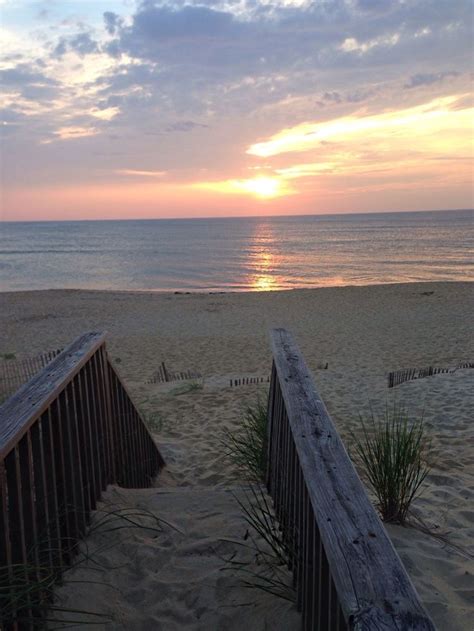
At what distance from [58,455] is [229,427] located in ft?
13.2

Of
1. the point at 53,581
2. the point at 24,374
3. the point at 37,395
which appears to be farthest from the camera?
the point at 24,374

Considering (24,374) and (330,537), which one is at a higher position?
(330,537)

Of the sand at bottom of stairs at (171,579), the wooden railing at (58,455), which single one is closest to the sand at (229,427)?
the sand at bottom of stairs at (171,579)

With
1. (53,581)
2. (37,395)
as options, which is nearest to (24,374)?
(37,395)

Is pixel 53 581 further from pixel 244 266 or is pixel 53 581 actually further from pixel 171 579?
pixel 244 266

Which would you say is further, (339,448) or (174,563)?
(174,563)

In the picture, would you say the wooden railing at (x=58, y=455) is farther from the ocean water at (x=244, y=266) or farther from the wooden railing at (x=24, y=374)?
the ocean water at (x=244, y=266)

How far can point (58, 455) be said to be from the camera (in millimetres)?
2541

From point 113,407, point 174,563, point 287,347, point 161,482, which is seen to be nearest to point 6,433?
point 174,563

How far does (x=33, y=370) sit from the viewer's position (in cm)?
1043

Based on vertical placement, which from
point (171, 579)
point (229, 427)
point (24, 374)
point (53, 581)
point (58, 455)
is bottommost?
point (24, 374)

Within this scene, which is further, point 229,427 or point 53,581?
point 229,427

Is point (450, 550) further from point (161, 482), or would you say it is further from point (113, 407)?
point (161, 482)

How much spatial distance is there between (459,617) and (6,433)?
72.8 inches
